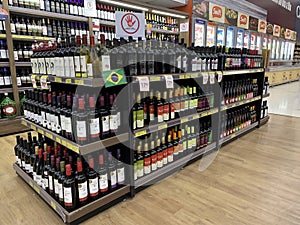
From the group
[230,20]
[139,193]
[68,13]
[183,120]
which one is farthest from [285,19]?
[139,193]

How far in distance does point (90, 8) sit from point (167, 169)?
151 inches

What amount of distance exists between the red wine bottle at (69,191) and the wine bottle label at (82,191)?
1.5 inches

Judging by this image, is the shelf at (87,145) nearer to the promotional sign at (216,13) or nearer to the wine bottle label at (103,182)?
the wine bottle label at (103,182)

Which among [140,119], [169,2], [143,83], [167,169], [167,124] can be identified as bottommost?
[167,169]

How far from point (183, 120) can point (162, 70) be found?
630 millimetres

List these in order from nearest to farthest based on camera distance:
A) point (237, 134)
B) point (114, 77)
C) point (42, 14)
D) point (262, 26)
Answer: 1. point (114, 77)
2. point (237, 134)
3. point (42, 14)
4. point (262, 26)

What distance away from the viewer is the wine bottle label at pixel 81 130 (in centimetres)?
167

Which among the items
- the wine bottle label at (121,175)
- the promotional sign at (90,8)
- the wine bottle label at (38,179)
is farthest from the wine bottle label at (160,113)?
the promotional sign at (90,8)

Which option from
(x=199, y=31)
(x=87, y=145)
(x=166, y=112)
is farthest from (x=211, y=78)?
(x=199, y=31)

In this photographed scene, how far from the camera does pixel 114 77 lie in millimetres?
1813

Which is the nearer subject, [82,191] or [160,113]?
[82,191]

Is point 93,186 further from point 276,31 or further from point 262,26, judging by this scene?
point 276,31

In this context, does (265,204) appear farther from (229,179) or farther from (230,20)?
(230,20)

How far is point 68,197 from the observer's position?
68.7 inches
